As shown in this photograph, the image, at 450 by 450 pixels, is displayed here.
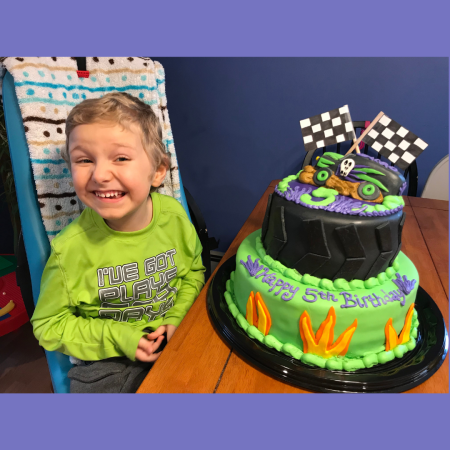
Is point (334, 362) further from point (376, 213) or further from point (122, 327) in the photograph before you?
point (122, 327)

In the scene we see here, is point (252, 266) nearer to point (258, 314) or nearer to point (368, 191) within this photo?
point (258, 314)

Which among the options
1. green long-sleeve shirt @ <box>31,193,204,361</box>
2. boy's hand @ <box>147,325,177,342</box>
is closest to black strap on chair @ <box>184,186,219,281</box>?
green long-sleeve shirt @ <box>31,193,204,361</box>

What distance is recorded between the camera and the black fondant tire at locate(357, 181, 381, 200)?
0.79m

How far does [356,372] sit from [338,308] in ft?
0.54

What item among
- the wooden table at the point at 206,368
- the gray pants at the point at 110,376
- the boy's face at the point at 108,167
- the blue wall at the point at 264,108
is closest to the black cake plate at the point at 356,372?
the wooden table at the point at 206,368

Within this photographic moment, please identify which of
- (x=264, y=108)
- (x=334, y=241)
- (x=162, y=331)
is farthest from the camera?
(x=264, y=108)

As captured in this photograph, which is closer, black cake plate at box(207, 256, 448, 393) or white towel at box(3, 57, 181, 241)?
black cake plate at box(207, 256, 448, 393)

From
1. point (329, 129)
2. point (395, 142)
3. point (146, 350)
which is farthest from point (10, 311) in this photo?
point (395, 142)

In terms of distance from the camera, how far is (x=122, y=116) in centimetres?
85

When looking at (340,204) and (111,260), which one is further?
(111,260)

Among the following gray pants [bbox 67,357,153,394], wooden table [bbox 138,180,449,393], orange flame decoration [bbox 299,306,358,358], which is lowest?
gray pants [bbox 67,357,153,394]

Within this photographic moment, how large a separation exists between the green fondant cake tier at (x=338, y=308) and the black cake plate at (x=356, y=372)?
0.07 ft

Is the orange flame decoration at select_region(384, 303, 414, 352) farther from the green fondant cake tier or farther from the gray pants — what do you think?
the gray pants

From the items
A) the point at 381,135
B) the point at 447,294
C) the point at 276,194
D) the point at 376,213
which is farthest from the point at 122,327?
the point at 447,294
